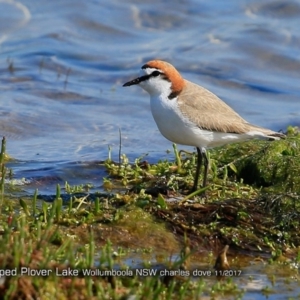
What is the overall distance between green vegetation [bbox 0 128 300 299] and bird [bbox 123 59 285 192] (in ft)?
1.11

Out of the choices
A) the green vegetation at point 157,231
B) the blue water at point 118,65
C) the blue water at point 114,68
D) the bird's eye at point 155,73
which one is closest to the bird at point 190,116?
the bird's eye at point 155,73

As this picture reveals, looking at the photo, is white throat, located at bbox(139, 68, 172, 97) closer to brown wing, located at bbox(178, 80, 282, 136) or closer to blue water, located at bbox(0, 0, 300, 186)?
brown wing, located at bbox(178, 80, 282, 136)

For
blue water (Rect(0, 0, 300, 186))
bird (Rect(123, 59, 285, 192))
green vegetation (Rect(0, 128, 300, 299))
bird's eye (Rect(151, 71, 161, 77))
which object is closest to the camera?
green vegetation (Rect(0, 128, 300, 299))

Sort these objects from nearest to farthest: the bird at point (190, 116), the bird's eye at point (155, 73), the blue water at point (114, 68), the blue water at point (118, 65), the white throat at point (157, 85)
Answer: the bird at point (190, 116), the white throat at point (157, 85), the bird's eye at point (155, 73), the blue water at point (114, 68), the blue water at point (118, 65)

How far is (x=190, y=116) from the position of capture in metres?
7.26

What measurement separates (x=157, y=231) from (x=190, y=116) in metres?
1.41

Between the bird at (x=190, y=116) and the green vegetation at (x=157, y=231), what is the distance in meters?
0.34

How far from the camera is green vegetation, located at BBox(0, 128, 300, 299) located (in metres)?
4.70

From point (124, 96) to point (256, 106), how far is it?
218 centimetres

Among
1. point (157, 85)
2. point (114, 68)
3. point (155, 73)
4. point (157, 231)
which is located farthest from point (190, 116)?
point (114, 68)

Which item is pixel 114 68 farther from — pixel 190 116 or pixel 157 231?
pixel 157 231

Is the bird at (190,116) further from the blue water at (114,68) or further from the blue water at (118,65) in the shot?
the blue water at (118,65)

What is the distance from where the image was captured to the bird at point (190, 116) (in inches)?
286

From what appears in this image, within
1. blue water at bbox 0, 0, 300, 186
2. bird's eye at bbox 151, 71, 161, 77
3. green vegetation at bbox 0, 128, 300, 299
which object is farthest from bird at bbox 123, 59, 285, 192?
blue water at bbox 0, 0, 300, 186
